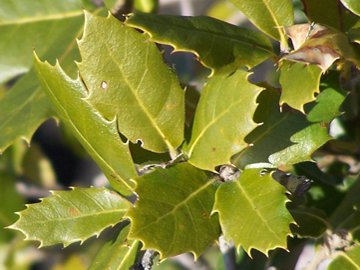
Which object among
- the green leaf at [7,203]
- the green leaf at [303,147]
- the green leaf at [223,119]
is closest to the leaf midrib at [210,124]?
the green leaf at [223,119]

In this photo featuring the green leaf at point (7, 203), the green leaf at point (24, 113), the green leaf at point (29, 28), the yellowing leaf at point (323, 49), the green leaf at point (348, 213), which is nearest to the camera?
the yellowing leaf at point (323, 49)

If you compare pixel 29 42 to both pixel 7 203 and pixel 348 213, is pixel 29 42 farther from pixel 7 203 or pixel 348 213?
pixel 348 213

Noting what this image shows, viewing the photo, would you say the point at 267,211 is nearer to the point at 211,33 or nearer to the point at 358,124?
the point at 211,33

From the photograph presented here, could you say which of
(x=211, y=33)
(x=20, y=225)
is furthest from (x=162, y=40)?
(x=20, y=225)

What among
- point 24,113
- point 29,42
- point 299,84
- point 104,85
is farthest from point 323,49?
point 29,42

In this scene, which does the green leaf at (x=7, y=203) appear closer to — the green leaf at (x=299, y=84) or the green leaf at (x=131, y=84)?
the green leaf at (x=131, y=84)

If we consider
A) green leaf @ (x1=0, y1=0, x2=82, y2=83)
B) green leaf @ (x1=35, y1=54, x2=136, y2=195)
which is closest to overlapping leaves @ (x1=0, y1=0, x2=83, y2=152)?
green leaf @ (x1=0, y1=0, x2=82, y2=83)
